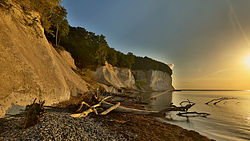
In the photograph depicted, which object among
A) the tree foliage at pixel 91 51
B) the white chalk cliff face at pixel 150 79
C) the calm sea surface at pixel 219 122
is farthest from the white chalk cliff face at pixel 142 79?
the calm sea surface at pixel 219 122

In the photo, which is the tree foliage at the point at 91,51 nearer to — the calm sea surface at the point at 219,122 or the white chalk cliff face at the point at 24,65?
the white chalk cliff face at the point at 24,65

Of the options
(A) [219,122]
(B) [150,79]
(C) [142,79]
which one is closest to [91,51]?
(C) [142,79]

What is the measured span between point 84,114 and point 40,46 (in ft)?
33.1

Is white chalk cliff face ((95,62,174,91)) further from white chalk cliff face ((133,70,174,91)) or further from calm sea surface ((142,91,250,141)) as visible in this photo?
calm sea surface ((142,91,250,141))

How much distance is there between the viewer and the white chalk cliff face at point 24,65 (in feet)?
21.7

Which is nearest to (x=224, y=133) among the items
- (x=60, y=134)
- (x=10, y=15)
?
(x=60, y=134)

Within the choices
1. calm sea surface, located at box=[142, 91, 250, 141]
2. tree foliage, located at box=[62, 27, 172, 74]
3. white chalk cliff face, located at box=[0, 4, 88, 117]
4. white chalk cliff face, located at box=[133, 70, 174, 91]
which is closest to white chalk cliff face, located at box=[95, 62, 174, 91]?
white chalk cliff face, located at box=[133, 70, 174, 91]

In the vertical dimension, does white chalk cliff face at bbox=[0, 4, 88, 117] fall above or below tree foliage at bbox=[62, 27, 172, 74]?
below

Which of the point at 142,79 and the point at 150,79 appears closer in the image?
the point at 150,79

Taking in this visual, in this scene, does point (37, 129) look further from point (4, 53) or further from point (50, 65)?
point (50, 65)

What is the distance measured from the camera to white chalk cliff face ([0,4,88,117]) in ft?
21.7

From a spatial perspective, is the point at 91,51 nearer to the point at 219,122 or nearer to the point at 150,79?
the point at 219,122

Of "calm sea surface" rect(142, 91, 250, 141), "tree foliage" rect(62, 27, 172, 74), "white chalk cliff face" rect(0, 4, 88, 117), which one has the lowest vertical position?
"calm sea surface" rect(142, 91, 250, 141)

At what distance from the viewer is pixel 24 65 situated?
814 centimetres
